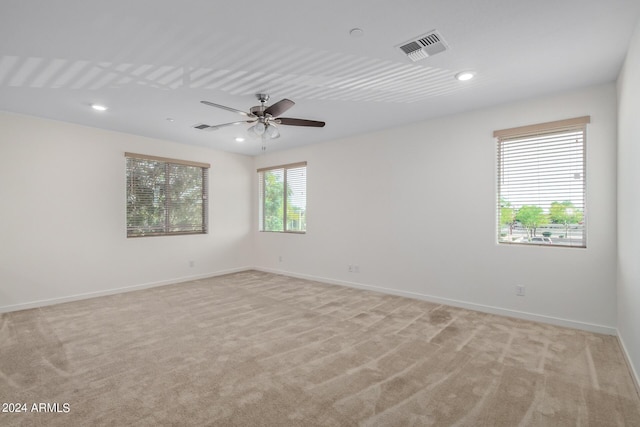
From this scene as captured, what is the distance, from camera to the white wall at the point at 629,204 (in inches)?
88.9

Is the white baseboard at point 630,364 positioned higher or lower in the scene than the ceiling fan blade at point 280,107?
lower

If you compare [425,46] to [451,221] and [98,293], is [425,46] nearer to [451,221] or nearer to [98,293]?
[451,221]

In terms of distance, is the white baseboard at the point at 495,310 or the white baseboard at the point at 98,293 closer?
the white baseboard at the point at 495,310

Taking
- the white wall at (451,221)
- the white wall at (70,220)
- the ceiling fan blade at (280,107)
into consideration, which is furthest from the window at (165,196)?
the ceiling fan blade at (280,107)

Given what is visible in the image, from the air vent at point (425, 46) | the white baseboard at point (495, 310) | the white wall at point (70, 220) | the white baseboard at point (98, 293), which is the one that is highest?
the air vent at point (425, 46)

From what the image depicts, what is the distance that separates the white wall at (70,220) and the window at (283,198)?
5.31ft

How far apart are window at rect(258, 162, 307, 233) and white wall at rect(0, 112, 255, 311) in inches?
63.8

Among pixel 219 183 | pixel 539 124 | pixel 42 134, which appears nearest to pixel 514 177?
pixel 539 124

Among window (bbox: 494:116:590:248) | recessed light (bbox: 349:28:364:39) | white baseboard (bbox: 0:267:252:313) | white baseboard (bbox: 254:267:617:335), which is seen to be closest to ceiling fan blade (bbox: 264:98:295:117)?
recessed light (bbox: 349:28:364:39)

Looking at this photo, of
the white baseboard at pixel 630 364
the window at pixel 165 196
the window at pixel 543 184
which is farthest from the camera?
the window at pixel 165 196

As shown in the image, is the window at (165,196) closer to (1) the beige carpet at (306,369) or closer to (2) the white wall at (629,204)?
(1) the beige carpet at (306,369)

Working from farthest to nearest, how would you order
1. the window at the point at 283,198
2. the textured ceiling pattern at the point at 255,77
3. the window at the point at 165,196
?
the window at the point at 283,198 → the window at the point at 165,196 → the textured ceiling pattern at the point at 255,77

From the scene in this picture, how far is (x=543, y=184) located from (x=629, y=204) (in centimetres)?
111

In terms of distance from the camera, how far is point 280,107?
311 cm
